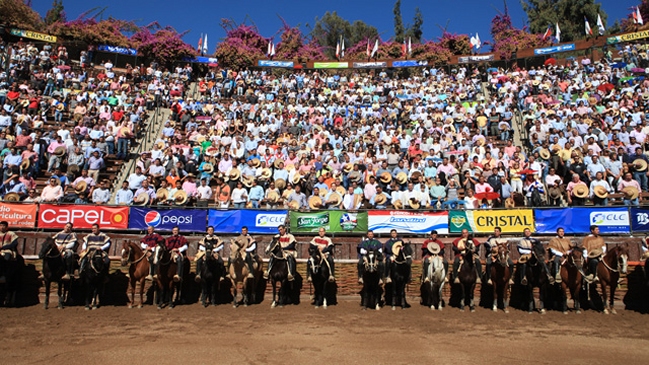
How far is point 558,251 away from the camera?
41.6ft

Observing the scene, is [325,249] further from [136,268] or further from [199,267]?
[136,268]

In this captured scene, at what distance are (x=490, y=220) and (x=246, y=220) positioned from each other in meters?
7.62

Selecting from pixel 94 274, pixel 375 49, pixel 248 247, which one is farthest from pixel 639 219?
pixel 375 49

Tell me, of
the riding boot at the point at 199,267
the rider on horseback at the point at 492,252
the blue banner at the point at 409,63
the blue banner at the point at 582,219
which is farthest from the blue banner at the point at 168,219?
the blue banner at the point at 409,63

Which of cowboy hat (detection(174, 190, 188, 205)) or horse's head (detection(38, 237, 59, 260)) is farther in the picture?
cowboy hat (detection(174, 190, 188, 205))

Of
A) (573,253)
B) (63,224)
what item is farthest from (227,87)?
(573,253)

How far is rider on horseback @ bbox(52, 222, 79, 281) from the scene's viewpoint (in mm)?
12688

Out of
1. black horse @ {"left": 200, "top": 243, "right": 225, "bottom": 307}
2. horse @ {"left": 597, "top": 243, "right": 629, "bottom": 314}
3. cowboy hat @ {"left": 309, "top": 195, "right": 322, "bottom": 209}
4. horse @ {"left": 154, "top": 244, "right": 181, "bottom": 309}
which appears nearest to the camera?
horse @ {"left": 597, "top": 243, "right": 629, "bottom": 314}

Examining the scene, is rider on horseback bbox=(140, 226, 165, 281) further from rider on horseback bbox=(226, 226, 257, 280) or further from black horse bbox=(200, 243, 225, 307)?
rider on horseback bbox=(226, 226, 257, 280)

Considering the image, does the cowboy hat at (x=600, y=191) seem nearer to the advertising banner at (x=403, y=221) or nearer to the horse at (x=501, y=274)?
the horse at (x=501, y=274)

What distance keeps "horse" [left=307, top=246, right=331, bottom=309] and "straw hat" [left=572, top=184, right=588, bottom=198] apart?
8.81 m

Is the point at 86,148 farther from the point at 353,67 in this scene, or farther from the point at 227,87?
the point at 353,67

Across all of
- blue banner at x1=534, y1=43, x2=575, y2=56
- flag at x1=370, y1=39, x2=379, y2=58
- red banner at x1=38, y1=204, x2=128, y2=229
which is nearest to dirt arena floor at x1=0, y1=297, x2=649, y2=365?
red banner at x1=38, y1=204, x2=128, y2=229

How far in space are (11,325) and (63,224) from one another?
15.7 ft
